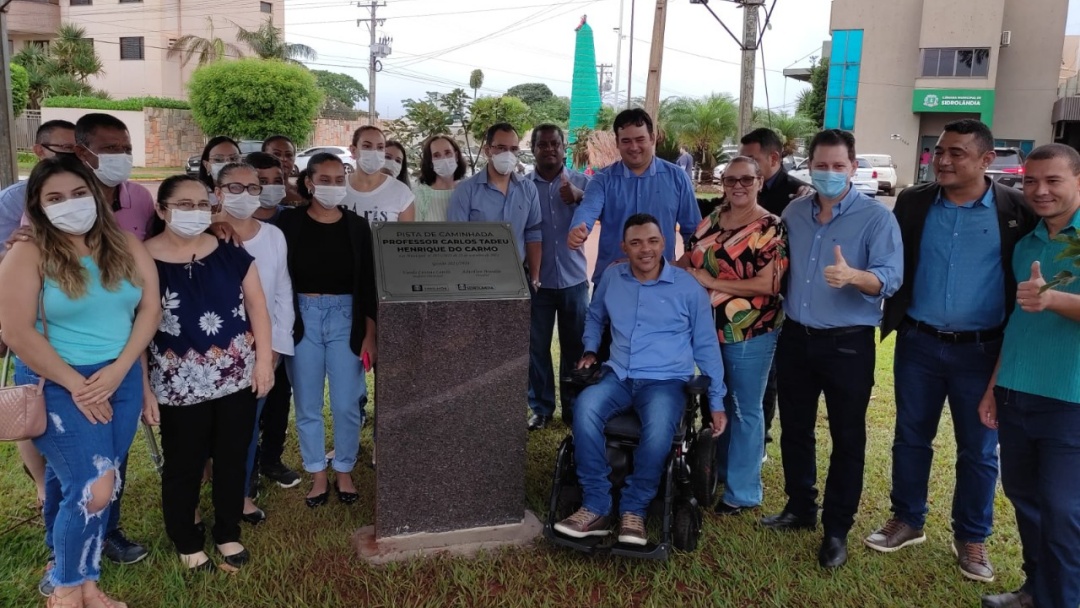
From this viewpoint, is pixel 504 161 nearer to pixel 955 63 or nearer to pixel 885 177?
pixel 885 177

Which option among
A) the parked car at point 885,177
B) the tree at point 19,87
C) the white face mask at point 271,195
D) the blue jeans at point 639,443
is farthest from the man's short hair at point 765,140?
the tree at point 19,87

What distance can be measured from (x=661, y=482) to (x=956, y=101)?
3167 cm

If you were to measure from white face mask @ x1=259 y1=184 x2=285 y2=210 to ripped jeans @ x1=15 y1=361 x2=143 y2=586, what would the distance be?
1426mm

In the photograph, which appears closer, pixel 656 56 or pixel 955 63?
pixel 656 56

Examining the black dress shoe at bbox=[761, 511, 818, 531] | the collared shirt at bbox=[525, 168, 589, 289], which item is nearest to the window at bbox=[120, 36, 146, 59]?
the collared shirt at bbox=[525, 168, 589, 289]

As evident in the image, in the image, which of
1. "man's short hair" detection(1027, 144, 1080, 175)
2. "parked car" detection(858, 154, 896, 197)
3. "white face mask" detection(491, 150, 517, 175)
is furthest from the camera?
"parked car" detection(858, 154, 896, 197)

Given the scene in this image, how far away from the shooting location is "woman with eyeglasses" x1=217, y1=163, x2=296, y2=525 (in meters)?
3.63

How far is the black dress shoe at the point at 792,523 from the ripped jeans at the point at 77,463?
3.01 meters

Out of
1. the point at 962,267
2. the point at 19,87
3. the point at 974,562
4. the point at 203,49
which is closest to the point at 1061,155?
the point at 962,267

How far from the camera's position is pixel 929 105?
99.5 ft

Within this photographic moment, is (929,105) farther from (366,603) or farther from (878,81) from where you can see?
(366,603)

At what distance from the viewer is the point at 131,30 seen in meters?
33.5

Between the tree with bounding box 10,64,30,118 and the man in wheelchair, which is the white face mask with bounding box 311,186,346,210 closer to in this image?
the man in wheelchair

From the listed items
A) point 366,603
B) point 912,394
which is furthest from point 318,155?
point 912,394
